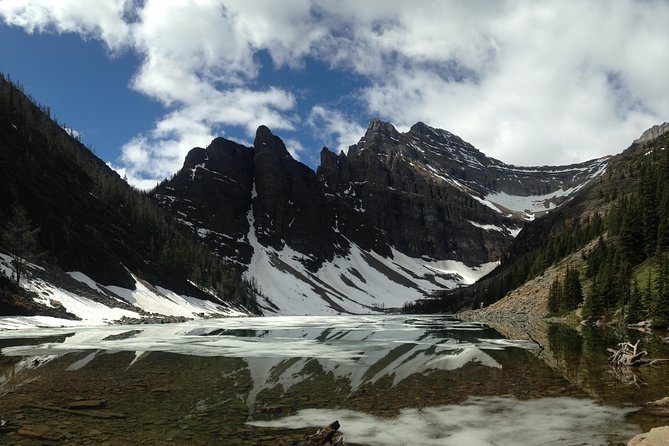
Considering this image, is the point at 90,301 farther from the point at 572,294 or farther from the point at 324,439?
the point at 572,294

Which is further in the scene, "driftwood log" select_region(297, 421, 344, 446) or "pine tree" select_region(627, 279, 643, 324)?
"pine tree" select_region(627, 279, 643, 324)

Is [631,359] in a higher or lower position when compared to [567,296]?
lower

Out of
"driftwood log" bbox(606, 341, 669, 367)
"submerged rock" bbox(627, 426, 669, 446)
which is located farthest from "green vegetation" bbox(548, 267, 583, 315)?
"submerged rock" bbox(627, 426, 669, 446)

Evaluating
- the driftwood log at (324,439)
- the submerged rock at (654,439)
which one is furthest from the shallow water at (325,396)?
the submerged rock at (654,439)

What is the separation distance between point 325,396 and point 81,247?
94831 millimetres

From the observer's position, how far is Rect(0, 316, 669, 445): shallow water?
42.0 ft

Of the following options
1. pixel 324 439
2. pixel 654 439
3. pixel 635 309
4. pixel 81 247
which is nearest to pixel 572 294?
pixel 635 309

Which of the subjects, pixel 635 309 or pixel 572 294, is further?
pixel 572 294

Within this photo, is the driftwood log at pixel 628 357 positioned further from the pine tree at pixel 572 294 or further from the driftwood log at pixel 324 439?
the pine tree at pixel 572 294

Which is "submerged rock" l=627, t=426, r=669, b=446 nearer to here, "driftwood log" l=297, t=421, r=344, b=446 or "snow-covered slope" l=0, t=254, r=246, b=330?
"driftwood log" l=297, t=421, r=344, b=446

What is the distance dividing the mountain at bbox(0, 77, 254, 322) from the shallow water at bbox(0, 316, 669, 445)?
43.2m

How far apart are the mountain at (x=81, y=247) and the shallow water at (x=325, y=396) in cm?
4323

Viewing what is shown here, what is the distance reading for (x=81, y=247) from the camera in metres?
97.2

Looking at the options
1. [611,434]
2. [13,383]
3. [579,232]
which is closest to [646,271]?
[579,232]
